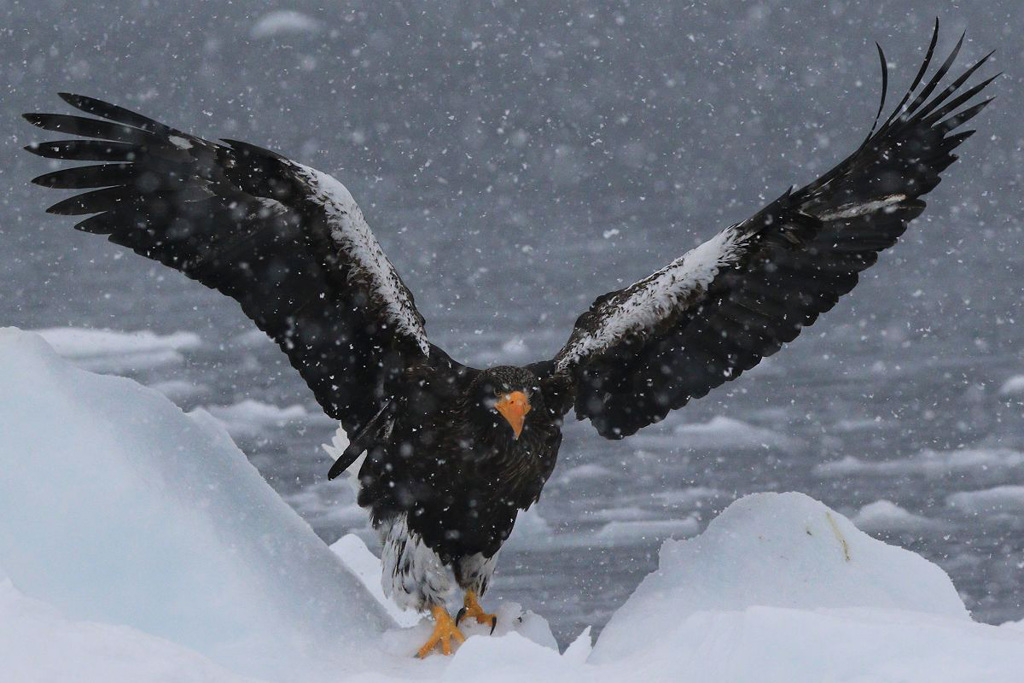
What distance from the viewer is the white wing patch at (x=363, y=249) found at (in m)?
4.57

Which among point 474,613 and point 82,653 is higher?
point 82,653

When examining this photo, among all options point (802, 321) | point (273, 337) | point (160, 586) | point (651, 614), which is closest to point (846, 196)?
point (802, 321)

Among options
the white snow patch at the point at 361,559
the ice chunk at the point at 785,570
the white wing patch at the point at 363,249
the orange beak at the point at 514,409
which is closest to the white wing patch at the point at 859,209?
the ice chunk at the point at 785,570

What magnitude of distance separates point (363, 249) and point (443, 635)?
164 cm

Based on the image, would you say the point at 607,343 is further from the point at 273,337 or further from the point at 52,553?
the point at 52,553

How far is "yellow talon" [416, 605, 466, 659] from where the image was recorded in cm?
464

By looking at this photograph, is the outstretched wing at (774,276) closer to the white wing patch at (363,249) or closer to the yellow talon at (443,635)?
the white wing patch at (363,249)

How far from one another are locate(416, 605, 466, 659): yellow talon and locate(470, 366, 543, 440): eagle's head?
32.9 inches

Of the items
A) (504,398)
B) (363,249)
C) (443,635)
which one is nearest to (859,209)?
(504,398)

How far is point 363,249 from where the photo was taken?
15.4 ft

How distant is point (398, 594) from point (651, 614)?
132cm

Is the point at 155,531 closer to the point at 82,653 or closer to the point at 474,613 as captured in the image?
the point at 82,653

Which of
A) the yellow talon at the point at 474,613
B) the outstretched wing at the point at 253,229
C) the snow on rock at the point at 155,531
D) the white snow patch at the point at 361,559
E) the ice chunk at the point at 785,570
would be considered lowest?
the white snow patch at the point at 361,559

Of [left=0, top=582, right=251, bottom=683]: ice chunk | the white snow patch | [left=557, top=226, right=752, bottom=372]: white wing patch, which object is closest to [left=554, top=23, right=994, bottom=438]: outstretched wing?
[left=557, top=226, right=752, bottom=372]: white wing patch
